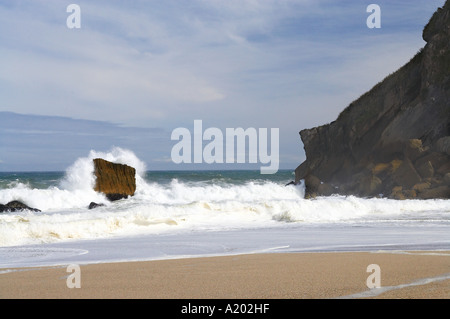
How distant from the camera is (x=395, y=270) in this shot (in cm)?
617

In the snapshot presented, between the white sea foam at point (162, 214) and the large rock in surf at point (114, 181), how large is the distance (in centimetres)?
56

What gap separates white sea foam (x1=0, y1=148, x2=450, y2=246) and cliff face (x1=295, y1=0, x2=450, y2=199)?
5.52 metres

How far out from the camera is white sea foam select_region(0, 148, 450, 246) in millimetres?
13680

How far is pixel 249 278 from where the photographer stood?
5918 millimetres

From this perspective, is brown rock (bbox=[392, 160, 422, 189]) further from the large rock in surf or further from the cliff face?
the large rock in surf

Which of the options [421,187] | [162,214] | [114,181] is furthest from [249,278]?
[114,181]

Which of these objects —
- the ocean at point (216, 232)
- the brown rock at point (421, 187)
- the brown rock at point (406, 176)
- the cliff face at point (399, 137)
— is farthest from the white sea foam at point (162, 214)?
the cliff face at point (399, 137)

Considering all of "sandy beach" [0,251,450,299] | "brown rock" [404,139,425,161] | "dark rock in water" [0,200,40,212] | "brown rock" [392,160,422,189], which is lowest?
"dark rock in water" [0,200,40,212]

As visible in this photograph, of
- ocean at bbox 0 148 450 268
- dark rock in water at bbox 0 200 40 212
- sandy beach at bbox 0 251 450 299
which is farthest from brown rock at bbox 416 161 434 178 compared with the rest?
sandy beach at bbox 0 251 450 299

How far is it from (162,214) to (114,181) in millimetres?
15611

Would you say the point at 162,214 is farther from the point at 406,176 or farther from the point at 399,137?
the point at 399,137
